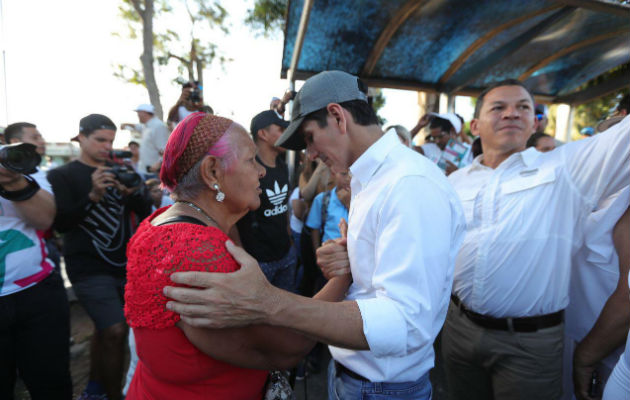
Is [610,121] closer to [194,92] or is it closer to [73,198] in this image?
[73,198]

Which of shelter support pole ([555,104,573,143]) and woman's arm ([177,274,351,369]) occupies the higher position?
shelter support pole ([555,104,573,143])

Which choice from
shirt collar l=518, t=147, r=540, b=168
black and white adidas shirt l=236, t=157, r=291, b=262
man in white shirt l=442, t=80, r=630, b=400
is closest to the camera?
man in white shirt l=442, t=80, r=630, b=400

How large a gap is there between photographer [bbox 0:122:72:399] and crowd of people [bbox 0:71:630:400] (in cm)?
1

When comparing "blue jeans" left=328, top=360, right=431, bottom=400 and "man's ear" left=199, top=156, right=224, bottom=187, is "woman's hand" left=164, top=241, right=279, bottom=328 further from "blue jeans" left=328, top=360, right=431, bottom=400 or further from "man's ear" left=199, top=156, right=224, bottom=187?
"blue jeans" left=328, top=360, right=431, bottom=400

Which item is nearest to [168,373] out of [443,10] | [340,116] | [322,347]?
[340,116]

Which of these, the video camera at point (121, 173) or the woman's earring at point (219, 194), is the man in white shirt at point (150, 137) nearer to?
the video camera at point (121, 173)

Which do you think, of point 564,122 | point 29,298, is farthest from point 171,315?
point 564,122

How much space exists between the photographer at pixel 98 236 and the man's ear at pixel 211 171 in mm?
1963

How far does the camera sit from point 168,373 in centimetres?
115

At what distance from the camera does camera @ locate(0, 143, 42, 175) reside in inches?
77.2

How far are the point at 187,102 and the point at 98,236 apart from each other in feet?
9.66

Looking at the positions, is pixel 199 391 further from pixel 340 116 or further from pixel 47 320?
pixel 47 320

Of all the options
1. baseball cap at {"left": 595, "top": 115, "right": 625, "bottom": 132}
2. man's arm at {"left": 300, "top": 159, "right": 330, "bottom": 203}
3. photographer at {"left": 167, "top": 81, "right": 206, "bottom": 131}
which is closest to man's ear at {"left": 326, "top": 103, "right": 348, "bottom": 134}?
baseball cap at {"left": 595, "top": 115, "right": 625, "bottom": 132}

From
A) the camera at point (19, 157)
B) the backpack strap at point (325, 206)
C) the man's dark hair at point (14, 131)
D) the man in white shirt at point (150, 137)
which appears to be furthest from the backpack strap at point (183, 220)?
the man in white shirt at point (150, 137)
